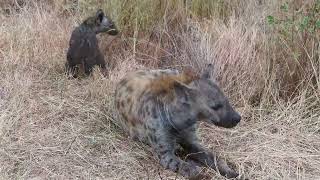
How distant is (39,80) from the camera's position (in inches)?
209

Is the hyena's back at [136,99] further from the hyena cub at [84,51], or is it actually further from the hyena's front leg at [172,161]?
the hyena cub at [84,51]

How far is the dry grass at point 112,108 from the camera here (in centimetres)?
419

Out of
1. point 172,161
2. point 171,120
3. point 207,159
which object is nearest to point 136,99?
point 171,120

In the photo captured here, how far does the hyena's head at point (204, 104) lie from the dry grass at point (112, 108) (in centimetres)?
41

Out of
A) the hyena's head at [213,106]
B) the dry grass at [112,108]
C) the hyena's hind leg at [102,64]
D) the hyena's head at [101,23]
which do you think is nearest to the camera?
the hyena's head at [213,106]

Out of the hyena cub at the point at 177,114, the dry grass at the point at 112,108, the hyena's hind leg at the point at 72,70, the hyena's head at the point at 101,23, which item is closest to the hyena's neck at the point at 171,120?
the hyena cub at the point at 177,114

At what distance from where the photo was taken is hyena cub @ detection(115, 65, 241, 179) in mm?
3920

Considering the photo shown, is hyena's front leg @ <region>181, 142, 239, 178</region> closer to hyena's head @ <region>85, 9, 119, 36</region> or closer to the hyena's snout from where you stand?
the hyena's snout

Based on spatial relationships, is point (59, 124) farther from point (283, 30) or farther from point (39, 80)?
point (283, 30)

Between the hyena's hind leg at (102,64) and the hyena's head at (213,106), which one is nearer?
the hyena's head at (213,106)

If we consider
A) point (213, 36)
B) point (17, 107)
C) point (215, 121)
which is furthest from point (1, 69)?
point (215, 121)

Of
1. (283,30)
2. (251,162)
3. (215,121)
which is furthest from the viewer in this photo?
(283,30)

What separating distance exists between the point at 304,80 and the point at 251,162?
3.48 feet

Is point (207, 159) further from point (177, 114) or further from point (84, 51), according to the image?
point (84, 51)
